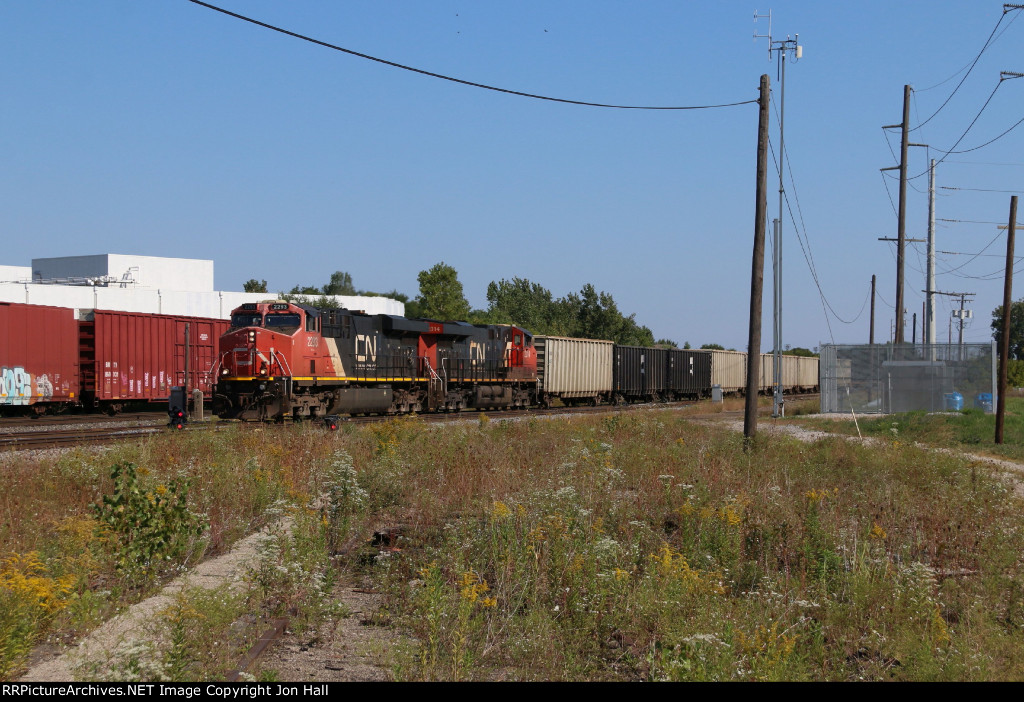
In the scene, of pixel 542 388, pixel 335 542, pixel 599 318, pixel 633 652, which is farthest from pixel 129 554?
pixel 599 318

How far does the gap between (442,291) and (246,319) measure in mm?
53344

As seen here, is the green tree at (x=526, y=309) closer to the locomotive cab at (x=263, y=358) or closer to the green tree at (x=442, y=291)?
the green tree at (x=442, y=291)

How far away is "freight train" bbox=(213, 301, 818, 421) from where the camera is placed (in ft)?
72.7

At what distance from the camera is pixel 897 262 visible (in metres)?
31.8

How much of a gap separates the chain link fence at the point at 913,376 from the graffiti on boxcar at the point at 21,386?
28.0m

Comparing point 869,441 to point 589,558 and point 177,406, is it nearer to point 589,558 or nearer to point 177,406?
point 589,558

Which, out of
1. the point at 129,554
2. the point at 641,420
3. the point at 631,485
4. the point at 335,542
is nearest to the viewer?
the point at 129,554

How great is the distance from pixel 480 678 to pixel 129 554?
401 cm

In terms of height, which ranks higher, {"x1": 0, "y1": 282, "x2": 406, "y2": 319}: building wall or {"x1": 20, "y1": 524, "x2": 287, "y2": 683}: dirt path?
{"x1": 0, "y1": 282, "x2": 406, "y2": 319}: building wall

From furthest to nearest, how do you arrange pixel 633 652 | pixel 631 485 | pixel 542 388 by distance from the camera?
pixel 542 388
pixel 631 485
pixel 633 652

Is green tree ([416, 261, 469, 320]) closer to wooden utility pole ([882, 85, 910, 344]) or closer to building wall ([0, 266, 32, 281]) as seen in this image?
building wall ([0, 266, 32, 281])

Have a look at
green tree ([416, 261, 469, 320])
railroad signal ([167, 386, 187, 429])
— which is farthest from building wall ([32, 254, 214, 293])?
railroad signal ([167, 386, 187, 429])

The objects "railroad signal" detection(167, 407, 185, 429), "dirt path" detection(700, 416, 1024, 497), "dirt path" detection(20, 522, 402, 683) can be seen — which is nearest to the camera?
"dirt path" detection(20, 522, 402, 683)

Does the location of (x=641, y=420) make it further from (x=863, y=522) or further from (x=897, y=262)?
(x=897, y=262)
